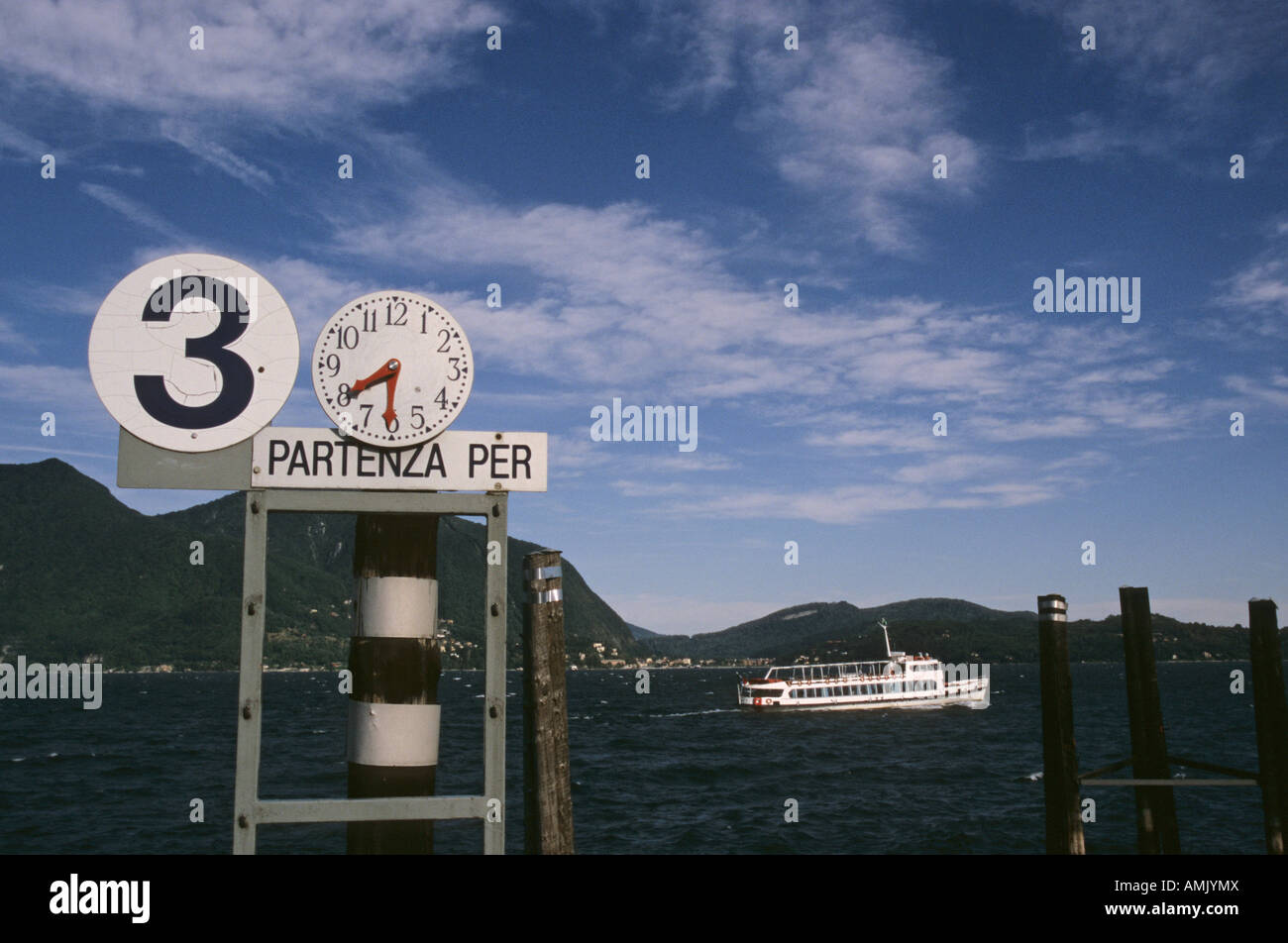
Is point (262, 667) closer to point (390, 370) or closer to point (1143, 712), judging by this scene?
point (390, 370)

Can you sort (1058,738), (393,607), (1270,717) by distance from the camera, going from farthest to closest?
(1270,717), (1058,738), (393,607)

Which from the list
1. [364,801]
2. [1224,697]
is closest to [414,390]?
[364,801]

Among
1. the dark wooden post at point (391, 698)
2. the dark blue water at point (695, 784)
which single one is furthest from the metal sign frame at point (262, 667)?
the dark blue water at point (695, 784)

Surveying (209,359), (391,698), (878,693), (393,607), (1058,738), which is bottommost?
(878,693)

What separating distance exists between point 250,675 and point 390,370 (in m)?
2.23

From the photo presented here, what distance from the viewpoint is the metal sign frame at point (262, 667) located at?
20.1 feet

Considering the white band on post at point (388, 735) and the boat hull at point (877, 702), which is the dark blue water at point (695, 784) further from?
the white band on post at point (388, 735)

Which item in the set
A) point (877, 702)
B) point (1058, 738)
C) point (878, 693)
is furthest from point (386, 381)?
point (878, 693)

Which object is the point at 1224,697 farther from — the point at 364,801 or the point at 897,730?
the point at 364,801

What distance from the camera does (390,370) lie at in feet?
21.9

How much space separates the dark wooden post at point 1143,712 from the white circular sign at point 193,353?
12.4 metres

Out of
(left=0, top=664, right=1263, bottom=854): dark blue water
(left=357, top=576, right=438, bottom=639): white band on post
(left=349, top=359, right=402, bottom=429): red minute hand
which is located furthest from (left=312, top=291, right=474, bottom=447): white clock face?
(left=0, top=664, right=1263, bottom=854): dark blue water

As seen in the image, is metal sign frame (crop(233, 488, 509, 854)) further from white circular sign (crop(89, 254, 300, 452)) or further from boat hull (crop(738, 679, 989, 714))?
boat hull (crop(738, 679, 989, 714))
